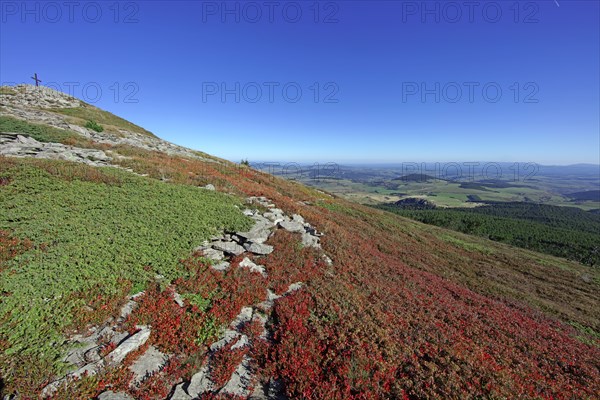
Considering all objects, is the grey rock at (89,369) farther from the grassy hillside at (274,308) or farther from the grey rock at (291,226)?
the grey rock at (291,226)

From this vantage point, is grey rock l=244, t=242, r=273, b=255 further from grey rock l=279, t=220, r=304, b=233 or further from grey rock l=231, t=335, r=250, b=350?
grey rock l=231, t=335, r=250, b=350

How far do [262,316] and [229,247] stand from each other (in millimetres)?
3645

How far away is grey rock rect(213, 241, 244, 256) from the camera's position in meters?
9.92

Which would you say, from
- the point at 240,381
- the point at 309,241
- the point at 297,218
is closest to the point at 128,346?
the point at 240,381

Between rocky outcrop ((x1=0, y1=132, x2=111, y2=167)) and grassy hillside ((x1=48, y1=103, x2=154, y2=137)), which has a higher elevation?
grassy hillside ((x1=48, y1=103, x2=154, y2=137))

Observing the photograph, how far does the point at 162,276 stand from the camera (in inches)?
315

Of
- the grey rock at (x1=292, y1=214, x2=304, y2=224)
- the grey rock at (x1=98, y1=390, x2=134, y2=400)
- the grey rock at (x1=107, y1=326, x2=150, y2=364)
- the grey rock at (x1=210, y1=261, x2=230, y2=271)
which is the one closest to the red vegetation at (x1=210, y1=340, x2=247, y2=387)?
the grey rock at (x1=98, y1=390, x2=134, y2=400)

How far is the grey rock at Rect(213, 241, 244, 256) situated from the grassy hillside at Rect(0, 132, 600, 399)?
738 mm

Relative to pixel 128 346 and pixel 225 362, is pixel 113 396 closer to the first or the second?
pixel 128 346

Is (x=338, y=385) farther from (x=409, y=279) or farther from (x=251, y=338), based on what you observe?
(x=409, y=279)

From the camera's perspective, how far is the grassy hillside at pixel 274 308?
18.3 ft

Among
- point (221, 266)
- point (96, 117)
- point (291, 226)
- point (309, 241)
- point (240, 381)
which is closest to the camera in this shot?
point (240, 381)

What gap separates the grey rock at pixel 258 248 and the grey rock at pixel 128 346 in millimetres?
4733

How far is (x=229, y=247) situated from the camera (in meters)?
10.2
